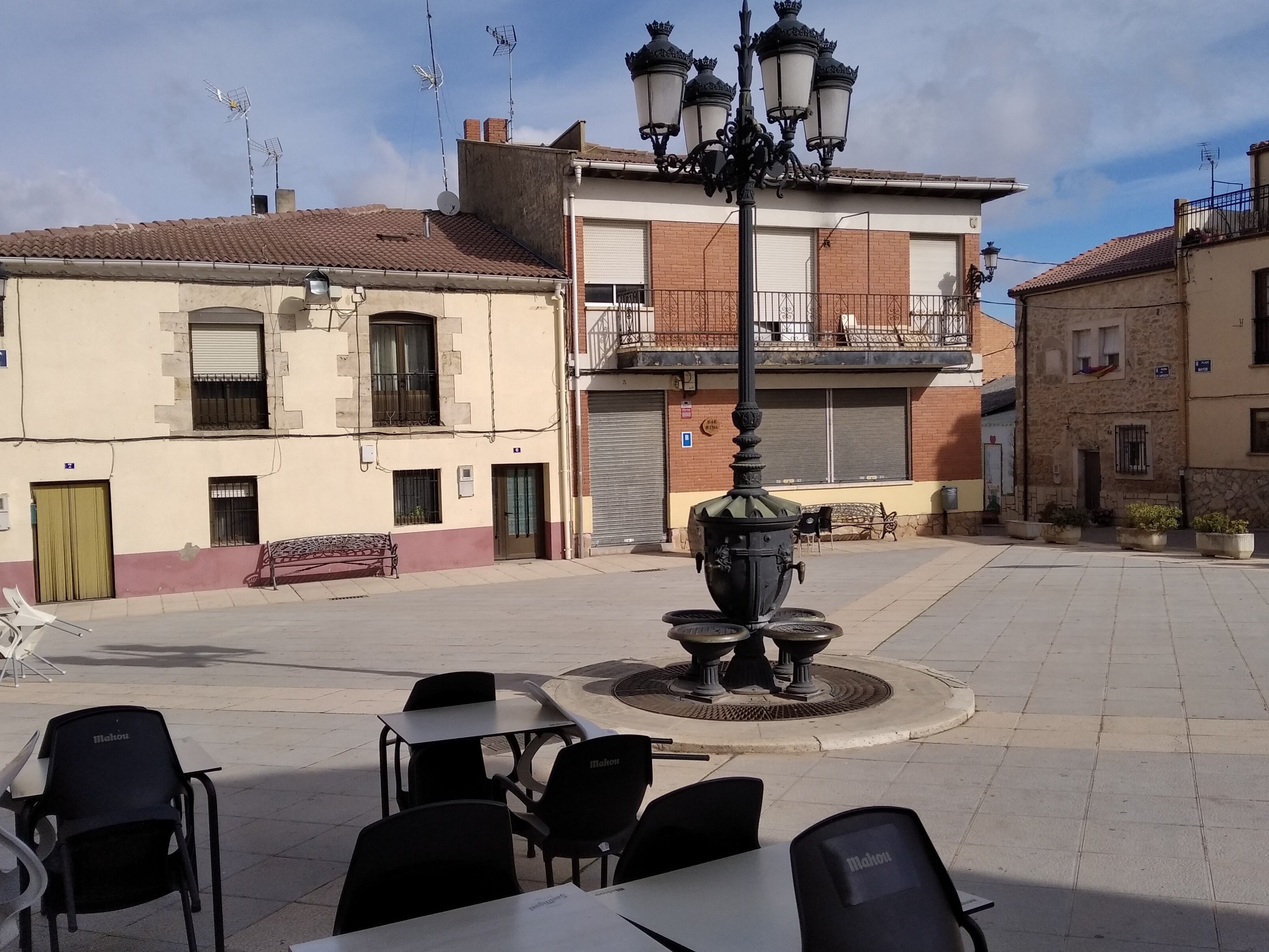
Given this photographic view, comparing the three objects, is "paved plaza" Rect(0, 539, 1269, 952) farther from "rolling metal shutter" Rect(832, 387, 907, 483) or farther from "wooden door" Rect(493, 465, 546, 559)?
"rolling metal shutter" Rect(832, 387, 907, 483)

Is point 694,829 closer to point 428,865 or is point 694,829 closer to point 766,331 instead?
point 428,865

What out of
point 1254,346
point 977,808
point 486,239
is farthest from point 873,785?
point 1254,346

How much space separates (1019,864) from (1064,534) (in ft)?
52.2

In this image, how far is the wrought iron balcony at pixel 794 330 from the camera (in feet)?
61.9

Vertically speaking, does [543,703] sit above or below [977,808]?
→ above

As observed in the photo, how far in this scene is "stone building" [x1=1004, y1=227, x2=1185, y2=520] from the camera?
24.2m

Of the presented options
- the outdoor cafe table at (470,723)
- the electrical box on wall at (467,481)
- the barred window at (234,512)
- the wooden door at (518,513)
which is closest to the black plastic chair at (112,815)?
the outdoor cafe table at (470,723)

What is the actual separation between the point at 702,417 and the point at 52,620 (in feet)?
39.6

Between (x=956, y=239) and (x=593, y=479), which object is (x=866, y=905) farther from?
(x=956, y=239)

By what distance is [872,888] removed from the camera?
2467 millimetres

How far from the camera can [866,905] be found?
8.01 ft

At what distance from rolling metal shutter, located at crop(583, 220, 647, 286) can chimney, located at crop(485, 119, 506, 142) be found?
5.82m

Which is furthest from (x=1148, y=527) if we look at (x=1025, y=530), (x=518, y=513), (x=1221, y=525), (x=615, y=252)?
(x=518, y=513)

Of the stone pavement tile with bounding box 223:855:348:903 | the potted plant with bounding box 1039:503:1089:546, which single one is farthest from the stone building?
the stone pavement tile with bounding box 223:855:348:903
